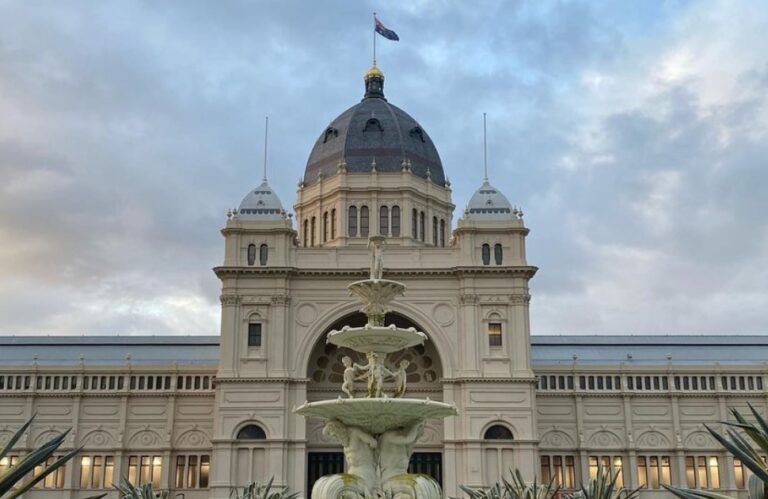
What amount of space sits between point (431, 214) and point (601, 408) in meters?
20.1

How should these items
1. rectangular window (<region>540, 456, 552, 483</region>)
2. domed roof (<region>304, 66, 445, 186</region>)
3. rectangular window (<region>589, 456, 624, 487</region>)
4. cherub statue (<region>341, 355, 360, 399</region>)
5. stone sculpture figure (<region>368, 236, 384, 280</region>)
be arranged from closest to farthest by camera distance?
cherub statue (<region>341, 355, 360, 399</region>), stone sculpture figure (<region>368, 236, 384, 280</region>), rectangular window (<region>540, 456, 552, 483</region>), rectangular window (<region>589, 456, 624, 487</region>), domed roof (<region>304, 66, 445, 186</region>)

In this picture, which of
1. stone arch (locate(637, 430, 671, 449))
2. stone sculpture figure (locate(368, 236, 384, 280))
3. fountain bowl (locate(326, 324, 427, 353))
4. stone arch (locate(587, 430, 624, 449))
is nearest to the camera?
fountain bowl (locate(326, 324, 427, 353))

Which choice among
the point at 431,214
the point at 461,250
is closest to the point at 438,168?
the point at 431,214

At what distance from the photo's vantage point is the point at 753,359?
71.2m

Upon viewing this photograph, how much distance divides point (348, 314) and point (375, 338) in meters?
30.8

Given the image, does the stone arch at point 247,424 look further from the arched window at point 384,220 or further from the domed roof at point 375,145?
the domed roof at point 375,145

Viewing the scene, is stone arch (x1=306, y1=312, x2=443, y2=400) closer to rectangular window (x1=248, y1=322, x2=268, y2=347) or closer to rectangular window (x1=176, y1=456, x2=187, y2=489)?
rectangular window (x1=248, y1=322, x2=268, y2=347)

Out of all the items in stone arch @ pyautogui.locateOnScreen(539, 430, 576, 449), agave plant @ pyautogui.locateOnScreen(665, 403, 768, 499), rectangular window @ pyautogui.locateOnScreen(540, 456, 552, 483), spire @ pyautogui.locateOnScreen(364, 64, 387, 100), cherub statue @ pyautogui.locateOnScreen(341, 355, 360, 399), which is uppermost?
spire @ pyautogui.locateOnScreen(364, 64, 387, 100)

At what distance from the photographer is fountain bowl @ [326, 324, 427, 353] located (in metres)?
30.1

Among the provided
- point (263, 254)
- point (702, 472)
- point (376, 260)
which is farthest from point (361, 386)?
point (376, 260)

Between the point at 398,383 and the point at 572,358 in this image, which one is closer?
the point at 398,383

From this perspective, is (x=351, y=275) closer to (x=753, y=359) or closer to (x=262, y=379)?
(x=262, y=379)

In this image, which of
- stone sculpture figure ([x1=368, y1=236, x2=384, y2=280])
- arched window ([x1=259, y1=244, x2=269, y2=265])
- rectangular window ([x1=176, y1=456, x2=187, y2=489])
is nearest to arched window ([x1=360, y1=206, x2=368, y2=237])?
arched window ([x1=259, y1=244, x2=269, y2=265])

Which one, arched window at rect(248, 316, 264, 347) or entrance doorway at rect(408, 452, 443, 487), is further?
arched window at rect(248, 316, 264, 347)
